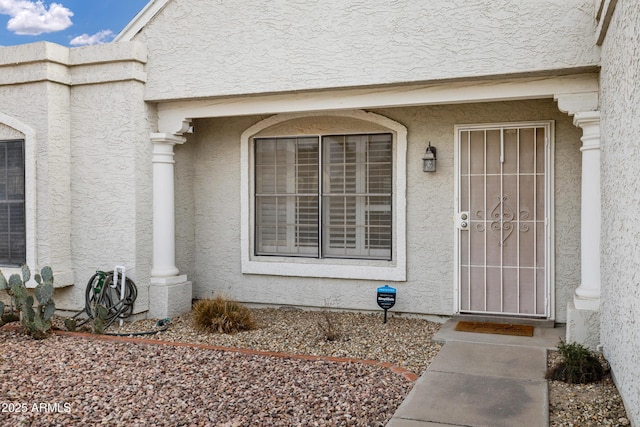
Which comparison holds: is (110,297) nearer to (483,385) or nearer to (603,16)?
(483,385)

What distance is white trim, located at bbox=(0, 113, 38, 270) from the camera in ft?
26.3

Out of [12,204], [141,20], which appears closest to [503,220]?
[141,20]

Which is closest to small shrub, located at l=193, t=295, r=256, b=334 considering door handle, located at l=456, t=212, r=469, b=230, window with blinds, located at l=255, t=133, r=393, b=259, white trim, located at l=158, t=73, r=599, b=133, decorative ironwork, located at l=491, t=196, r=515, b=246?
window with blinds, located at l=255, t=133, r=393, b=259

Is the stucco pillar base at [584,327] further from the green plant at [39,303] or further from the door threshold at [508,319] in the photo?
the green plant at [39,303]

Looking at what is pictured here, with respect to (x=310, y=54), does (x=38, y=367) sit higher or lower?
lower

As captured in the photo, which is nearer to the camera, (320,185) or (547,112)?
(547,112)

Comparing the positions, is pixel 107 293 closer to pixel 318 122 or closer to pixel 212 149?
pixel 212 149

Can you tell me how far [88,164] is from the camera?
8.23 m

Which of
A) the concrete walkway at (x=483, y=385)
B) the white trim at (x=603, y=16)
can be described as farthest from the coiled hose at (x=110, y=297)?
the white trim at (x=603, y=16)

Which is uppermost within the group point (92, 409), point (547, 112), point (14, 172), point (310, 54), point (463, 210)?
point (310, 54)

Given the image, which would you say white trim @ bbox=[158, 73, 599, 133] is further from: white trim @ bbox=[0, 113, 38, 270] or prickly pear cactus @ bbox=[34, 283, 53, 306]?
prickly pear cactus @ bbox=[34, 283, 53, 306]

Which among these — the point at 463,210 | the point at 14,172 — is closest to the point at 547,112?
the point at 463,210

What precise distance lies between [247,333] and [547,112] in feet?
15.6

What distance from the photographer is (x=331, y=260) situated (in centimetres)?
867
